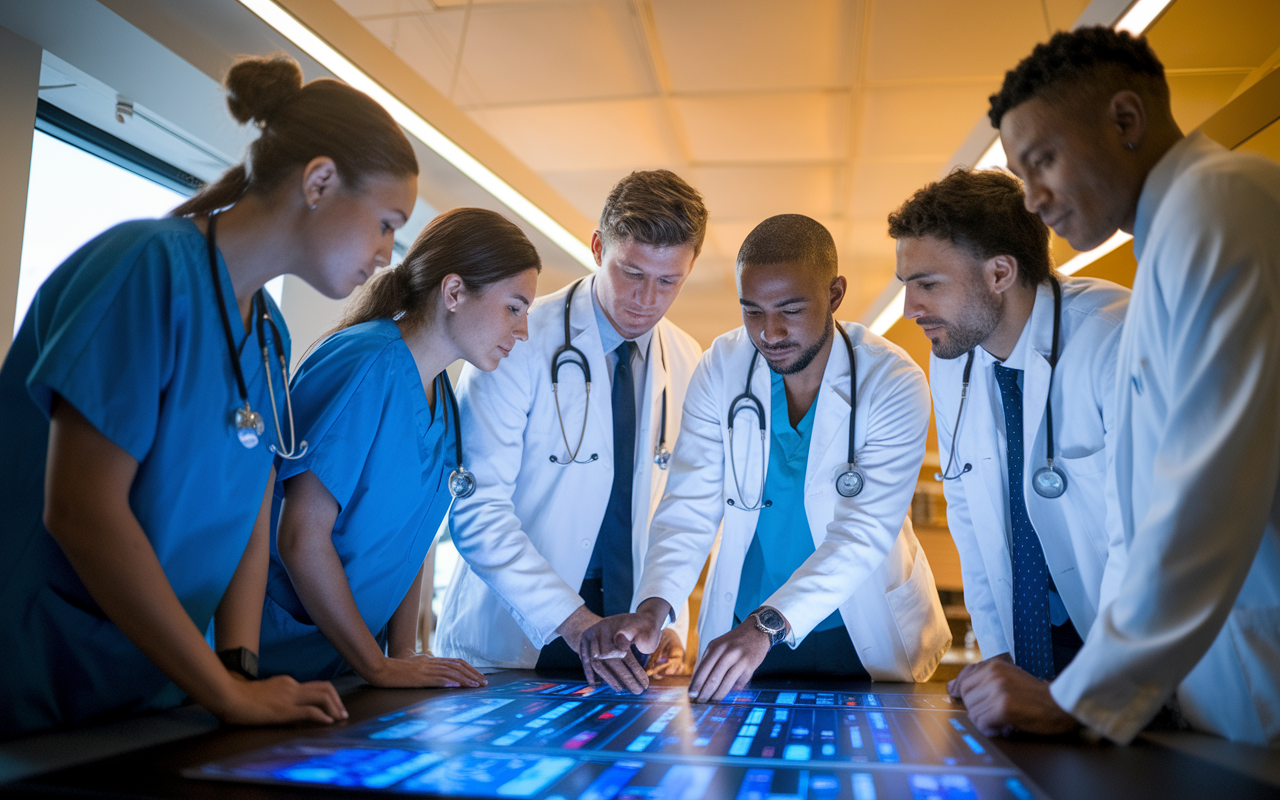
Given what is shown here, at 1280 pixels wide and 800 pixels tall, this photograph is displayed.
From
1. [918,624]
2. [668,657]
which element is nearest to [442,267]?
[668,657]

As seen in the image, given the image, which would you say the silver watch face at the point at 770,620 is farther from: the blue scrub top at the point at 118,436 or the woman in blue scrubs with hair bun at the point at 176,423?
the blue scrub top at the point at 118,436

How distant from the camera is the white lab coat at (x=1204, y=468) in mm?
756

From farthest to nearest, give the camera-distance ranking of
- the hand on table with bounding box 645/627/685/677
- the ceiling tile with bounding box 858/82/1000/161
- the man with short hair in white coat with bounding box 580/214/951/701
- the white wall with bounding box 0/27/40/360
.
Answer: the ceiling tile with bounding box 858/82/1000/161 → the white wall with bounding box 0/27/40/360 → the hand on table with bounding box 645/627/685/677 → the man with short hair in white coat with bounding box 580/214/951/701

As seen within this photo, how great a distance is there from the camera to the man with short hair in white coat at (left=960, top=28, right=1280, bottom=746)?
76cm

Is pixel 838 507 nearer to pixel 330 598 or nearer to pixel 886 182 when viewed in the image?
pixel 330 598

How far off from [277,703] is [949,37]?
11.6ft

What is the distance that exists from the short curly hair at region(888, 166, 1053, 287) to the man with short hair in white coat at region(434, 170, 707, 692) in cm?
54

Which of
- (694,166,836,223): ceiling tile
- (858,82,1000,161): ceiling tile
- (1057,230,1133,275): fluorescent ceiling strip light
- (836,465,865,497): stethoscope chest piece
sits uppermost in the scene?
(694,166,836,223): ceiling tile

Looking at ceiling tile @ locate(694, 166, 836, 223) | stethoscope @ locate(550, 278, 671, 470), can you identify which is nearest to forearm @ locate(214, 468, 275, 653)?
stethoscope @ locate(550, 278, 671, 470)

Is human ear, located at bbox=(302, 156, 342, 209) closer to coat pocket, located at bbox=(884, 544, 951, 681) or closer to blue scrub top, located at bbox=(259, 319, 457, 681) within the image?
blue scrub top, located at bbox=(259, 319, 457, 681)

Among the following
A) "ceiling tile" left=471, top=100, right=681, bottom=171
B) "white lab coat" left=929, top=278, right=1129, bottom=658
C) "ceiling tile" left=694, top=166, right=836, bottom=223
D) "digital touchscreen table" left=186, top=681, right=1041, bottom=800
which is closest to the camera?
"digital touchscreen table" left=186, top=681, right=1041, bottom=800

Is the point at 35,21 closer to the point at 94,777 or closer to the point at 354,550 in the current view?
the point at 354,550

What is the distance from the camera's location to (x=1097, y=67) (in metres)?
1.08

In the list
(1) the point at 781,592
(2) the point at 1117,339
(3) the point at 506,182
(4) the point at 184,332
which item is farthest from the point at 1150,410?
(3) the point at 506,182
